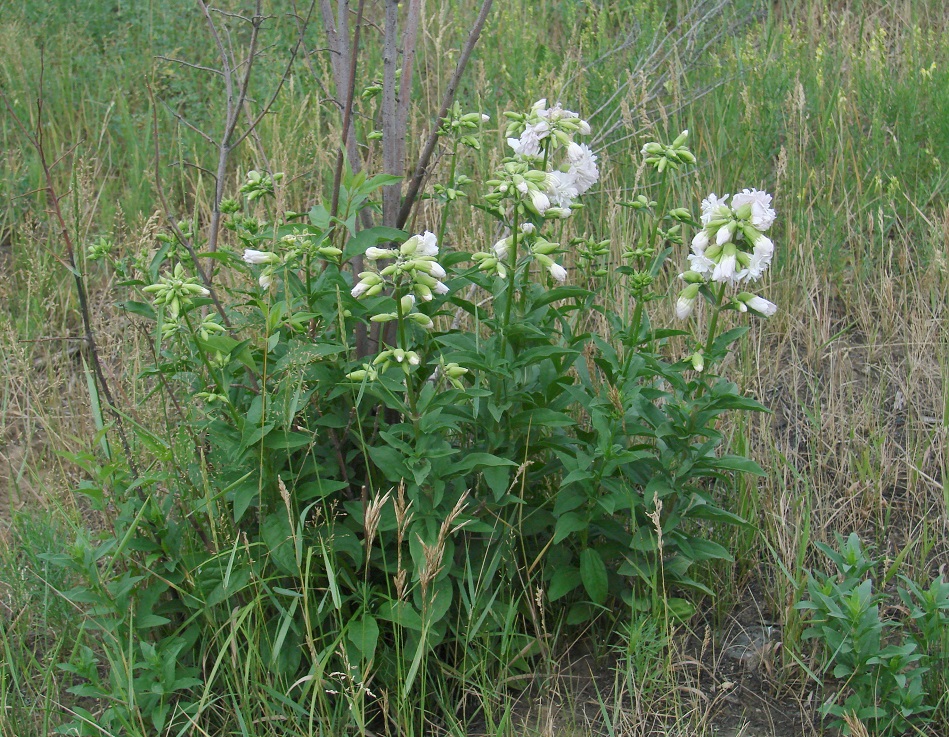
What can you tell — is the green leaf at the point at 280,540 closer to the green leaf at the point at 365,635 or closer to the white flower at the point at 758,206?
the green leaf at the point at 365,635

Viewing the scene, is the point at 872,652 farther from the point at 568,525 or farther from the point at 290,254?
the point at 290,254

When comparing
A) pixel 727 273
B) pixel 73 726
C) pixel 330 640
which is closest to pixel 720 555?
pixel 727 273

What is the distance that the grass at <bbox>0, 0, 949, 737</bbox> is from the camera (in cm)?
257

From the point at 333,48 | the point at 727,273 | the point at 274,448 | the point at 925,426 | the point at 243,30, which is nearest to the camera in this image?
the point at 727,273

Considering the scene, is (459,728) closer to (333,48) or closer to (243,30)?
(333,48)

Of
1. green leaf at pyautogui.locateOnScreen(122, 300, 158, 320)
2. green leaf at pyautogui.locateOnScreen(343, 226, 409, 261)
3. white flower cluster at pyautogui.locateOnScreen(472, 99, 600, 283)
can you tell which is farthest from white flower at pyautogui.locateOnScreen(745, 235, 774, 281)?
green leaf at pyautogui.locateOnScreen(122, 300, 158, 320)

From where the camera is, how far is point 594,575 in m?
2.44

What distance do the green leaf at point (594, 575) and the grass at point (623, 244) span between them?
11cm

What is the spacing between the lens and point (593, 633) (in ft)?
8.59

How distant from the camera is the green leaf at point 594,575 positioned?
2.42 metres

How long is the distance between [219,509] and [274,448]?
1.31 feet

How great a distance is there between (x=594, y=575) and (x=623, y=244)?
1232mm

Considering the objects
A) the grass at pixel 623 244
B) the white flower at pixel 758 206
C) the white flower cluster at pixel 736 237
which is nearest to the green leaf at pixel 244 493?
the grass at pixel 623 244

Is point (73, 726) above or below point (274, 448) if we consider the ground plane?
below
